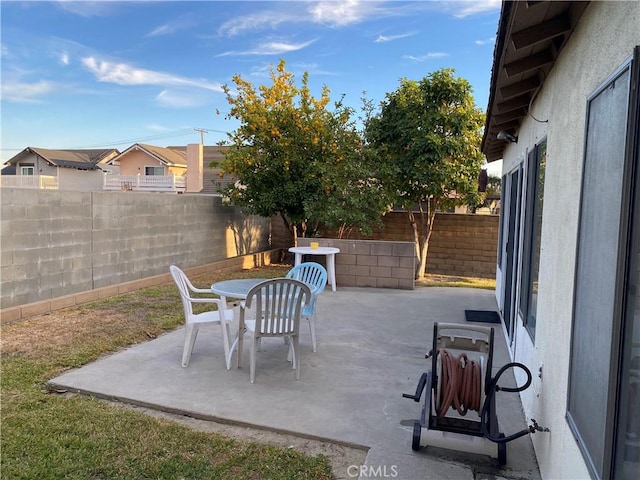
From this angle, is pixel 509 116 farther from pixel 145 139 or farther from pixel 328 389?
pixel 145 139

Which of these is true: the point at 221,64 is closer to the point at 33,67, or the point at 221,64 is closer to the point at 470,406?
the point at 33,67

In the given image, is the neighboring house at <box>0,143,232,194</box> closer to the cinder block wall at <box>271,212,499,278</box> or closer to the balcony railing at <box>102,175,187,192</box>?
the balcony railing at <box>102,175,187,192</box>

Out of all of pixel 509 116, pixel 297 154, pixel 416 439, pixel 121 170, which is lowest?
pixel 416 439

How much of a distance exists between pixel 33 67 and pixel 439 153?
1460 centimetres

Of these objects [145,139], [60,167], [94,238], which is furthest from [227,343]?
[145,139]

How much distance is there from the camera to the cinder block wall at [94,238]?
6094mm

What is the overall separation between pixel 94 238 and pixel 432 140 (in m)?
6.66

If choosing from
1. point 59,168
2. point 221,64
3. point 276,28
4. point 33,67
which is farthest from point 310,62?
point 59,168

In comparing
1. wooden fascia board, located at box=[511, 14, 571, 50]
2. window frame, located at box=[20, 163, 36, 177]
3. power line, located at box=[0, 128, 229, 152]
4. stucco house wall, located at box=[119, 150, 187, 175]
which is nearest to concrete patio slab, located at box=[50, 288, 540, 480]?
wooden fascia board, located at box=[511, 14, 571, 50]

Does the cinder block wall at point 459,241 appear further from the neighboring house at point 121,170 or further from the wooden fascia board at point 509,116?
the neighboring house at point 121,170

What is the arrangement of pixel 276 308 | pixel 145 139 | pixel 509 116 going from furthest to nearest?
pixel 145 139 → pixel 509 116 → pixel 276 308

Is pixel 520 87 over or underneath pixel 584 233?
over

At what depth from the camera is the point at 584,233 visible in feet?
6.59

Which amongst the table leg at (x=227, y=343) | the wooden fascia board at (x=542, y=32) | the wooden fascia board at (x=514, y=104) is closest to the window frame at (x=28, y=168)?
the table leg at (x=227, y=343)
